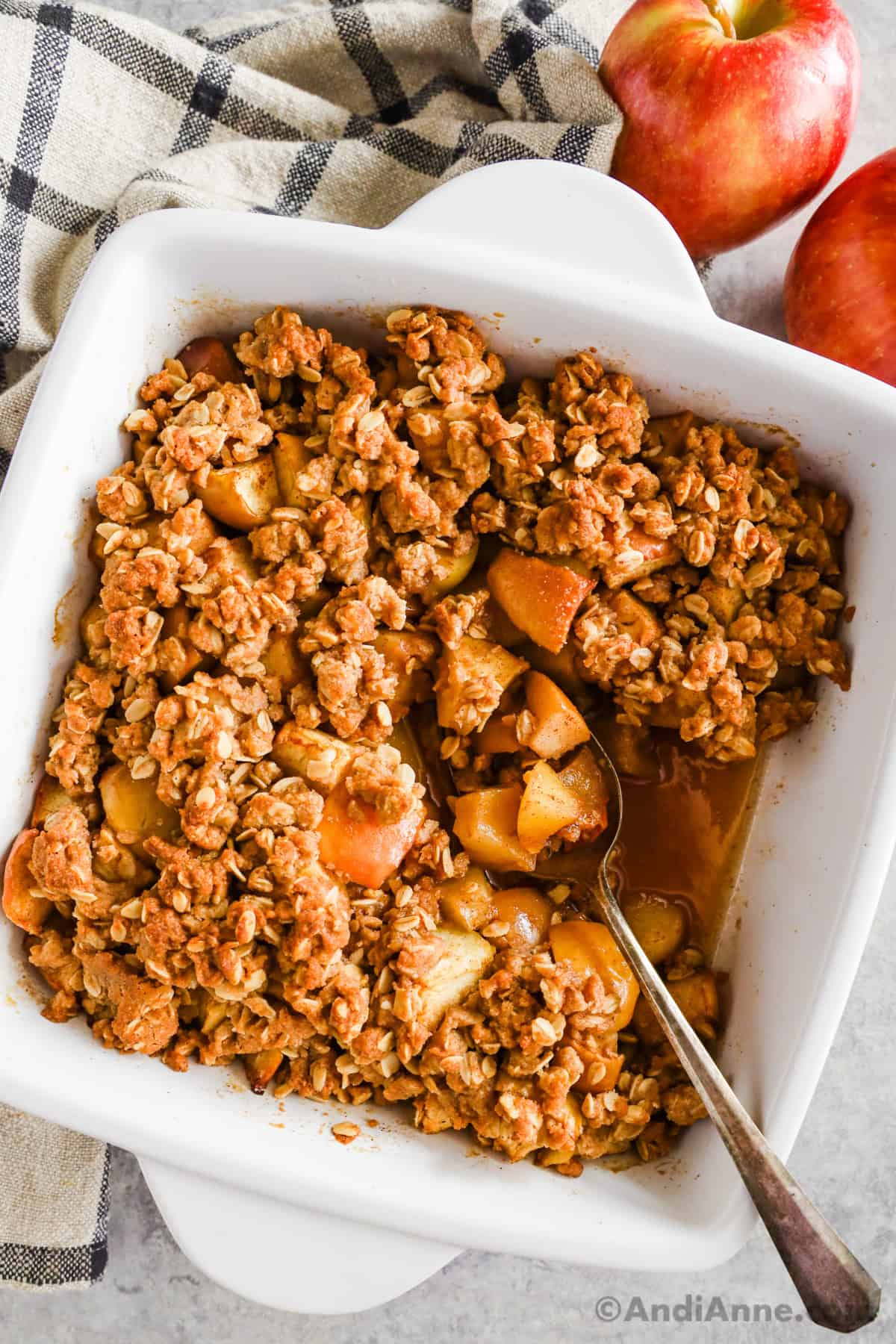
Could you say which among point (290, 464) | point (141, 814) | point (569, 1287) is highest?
point (290, 464)

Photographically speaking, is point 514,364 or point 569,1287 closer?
point 514,364

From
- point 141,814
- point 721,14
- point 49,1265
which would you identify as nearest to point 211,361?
point 141,814

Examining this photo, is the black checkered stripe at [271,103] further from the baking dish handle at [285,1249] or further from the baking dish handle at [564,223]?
the baking dish handle at [285,1249]

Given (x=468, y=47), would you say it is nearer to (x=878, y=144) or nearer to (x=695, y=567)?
(x=878, y=144)

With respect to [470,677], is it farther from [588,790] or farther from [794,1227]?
[794,1227]

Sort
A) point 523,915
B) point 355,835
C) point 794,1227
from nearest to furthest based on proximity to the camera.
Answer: point 794,1227 < point 355,835 < point 523,915

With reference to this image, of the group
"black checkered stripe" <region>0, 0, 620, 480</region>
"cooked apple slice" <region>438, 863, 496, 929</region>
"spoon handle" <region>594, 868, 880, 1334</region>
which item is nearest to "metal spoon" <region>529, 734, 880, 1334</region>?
"spoon handle" <region>594, 868, 880, 1334</region>

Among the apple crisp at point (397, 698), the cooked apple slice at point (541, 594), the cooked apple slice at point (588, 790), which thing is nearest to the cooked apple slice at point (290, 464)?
the apple crisp at point (397, 698)

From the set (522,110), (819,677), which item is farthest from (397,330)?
(819,677)
